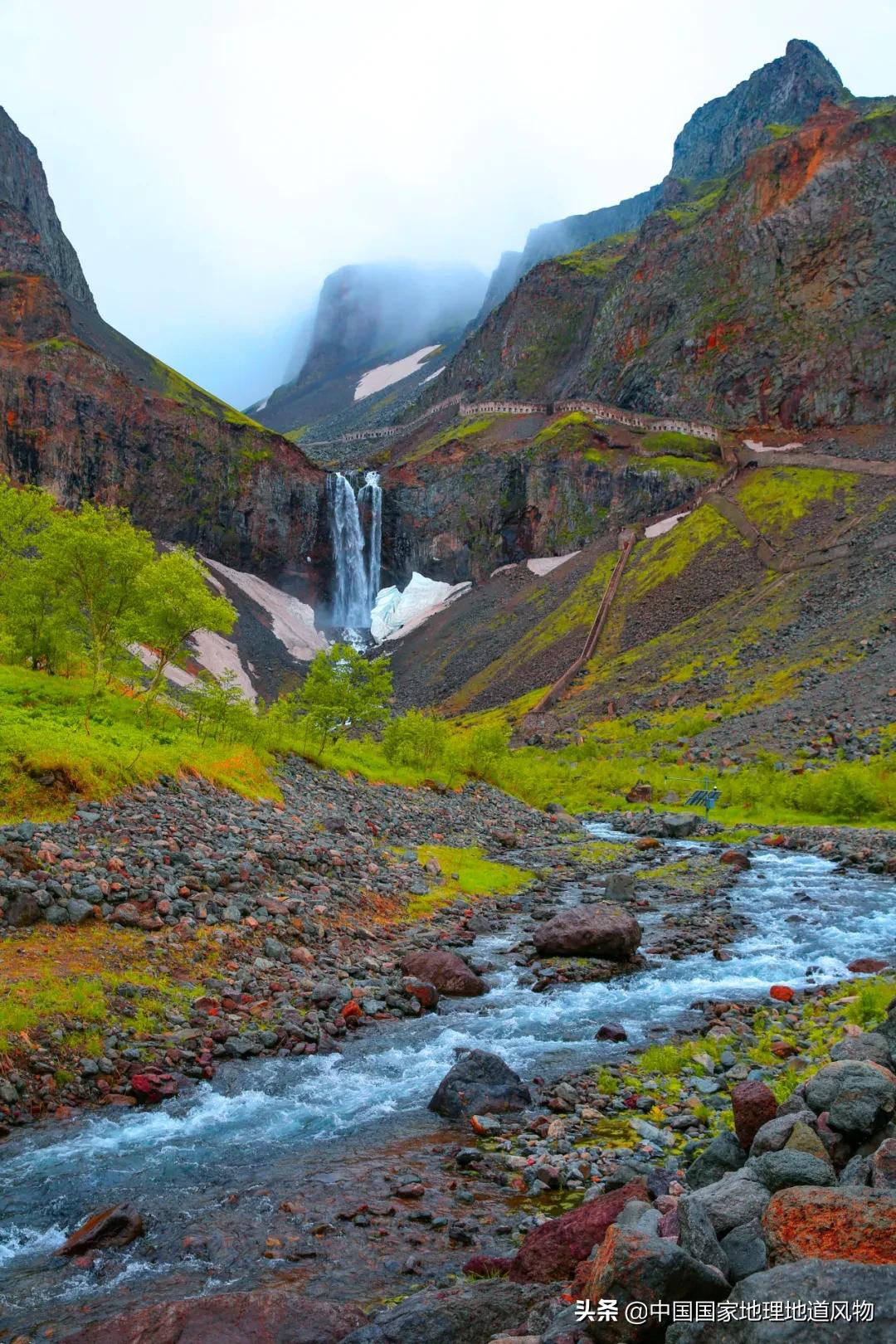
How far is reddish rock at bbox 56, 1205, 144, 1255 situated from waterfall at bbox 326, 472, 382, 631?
116127 millimetres

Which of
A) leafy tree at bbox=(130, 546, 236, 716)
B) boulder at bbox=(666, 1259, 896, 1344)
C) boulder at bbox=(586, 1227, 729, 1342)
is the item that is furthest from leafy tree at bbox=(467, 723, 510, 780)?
boulder at bbox=(666, 1259, 896, 1344)

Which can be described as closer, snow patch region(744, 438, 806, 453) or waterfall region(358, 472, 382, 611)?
snow patch region(744, 438, 806, 453)

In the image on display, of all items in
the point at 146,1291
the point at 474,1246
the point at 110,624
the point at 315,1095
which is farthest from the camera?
the point at 110,624

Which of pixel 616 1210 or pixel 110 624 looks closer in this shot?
pixel 616 1210

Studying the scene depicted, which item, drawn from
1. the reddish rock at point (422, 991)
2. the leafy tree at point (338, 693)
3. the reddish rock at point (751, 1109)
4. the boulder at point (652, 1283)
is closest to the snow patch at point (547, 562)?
the leafy tree at point (338, 693)

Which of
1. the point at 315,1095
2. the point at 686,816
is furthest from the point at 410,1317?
the point at 686,816

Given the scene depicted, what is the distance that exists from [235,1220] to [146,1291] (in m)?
1.29

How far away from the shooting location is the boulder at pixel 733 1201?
19.0 feet

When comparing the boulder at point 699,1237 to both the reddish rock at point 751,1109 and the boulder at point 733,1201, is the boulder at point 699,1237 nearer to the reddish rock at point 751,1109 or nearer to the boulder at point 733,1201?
the boulder at point 733,1201

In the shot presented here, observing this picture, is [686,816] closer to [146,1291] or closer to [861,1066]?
[861,1066]

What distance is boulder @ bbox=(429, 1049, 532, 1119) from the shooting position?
1075 centimetres

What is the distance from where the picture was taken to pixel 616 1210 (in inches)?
273

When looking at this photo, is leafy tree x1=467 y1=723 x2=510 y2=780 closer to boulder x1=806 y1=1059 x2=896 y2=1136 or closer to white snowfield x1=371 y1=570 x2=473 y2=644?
boulder x1=806 y1=1059 x2=896 y2=1136

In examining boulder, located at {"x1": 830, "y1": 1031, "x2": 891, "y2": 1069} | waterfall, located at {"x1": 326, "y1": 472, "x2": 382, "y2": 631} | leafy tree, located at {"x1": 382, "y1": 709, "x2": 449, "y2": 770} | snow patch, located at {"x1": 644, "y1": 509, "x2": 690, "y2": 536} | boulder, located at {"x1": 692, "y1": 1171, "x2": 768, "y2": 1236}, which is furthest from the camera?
waterfall, located at {"x1": 326, "y1": 472, "x2": 382, "y2": 631}
